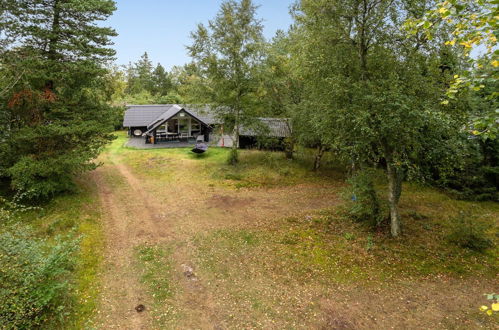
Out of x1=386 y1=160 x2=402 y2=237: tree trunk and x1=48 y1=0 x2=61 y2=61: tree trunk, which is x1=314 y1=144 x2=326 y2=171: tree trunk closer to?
x1=386 y1=160 x2=402 y2=237: tree trunk

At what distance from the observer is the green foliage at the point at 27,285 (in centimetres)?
587

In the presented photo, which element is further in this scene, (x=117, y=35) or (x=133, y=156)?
(x=133, y=156)

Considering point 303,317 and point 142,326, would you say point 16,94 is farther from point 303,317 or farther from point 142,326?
point 303,317

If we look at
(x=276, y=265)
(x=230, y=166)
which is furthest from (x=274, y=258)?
(x=230, y=166)

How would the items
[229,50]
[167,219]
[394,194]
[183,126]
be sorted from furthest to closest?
[183,126], [229,50], [167,219], [394,194]

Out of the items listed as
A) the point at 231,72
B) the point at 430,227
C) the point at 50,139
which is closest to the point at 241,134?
the point at 231,72

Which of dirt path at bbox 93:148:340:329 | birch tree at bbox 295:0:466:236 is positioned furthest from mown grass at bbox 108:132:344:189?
birch tree at bbox 295:0:466:236

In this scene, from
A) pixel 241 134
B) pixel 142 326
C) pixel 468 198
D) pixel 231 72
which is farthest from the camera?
pixel 241 134

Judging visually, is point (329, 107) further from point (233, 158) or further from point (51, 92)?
point (51, 92)

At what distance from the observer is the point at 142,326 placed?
23.0 feet

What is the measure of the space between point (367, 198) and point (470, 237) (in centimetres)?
412

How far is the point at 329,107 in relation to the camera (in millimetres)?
10680

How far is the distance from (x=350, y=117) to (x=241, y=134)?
60.4ft

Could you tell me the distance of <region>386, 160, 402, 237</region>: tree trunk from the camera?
1089cm
